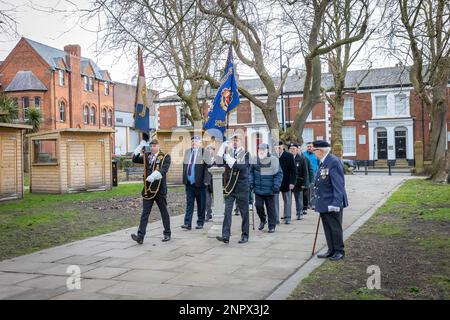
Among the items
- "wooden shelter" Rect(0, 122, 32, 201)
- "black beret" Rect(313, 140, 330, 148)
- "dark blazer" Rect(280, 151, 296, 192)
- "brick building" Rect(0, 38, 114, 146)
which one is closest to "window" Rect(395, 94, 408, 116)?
"brick building" Rect(0, 38, 114, 146)

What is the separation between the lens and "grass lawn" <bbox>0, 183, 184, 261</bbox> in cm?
1039

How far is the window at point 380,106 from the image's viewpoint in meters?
48.2

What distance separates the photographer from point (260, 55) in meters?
19.6

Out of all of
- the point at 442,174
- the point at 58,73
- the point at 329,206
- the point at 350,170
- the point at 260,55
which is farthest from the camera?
the point at 58,73

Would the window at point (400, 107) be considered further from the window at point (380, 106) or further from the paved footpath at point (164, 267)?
the paved footpath at point (164, 267)

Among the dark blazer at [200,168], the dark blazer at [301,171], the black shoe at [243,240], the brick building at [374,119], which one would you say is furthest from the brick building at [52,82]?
the black shoe at [243,240]

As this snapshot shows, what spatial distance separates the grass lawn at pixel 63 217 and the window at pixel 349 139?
102ft

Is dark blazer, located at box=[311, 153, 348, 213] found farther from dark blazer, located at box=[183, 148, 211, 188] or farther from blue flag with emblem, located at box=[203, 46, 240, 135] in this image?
dark blazer, located at box=[183, 148, 211, 188]

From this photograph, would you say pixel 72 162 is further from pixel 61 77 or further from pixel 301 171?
pixel 61 77

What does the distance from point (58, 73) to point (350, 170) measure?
31.4 meters

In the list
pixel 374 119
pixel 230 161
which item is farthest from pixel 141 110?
pixel 374 119
